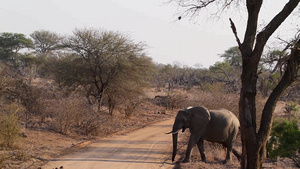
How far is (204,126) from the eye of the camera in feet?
35.0

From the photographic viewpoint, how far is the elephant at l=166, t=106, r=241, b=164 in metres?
10.6

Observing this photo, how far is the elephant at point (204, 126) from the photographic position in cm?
1058

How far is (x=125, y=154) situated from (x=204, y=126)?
3207 millimetres

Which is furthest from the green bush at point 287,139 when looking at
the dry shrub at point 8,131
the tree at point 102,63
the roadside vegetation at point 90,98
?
the tree at point 102,63

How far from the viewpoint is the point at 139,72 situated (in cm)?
2034

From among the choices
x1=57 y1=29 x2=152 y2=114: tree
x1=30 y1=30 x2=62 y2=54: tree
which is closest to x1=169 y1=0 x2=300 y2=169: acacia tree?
x1=57 y1=29 x2=152 y2=114: tree

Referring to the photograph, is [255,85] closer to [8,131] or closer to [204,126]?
[204,126]

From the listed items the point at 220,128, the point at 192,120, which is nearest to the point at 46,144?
the point at 192,120

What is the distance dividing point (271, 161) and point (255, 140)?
5.89 meters

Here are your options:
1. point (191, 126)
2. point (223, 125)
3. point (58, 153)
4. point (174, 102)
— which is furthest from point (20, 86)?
point (174, 102)

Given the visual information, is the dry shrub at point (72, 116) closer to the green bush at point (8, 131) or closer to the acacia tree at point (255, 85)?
the green bush at point (8, 131)

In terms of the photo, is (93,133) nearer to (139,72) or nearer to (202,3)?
(139,72)

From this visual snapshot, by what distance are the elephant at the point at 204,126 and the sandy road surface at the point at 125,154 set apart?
1228mm

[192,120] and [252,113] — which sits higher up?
[252,113]
